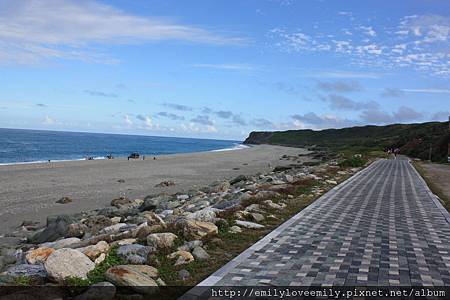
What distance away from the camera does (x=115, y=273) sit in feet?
17.4

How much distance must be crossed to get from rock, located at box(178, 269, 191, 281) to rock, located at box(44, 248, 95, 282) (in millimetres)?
1254

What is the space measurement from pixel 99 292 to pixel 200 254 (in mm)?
2058

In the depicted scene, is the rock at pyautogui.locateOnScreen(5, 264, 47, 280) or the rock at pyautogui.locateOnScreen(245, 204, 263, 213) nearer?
the rock at pyautogui.locateOnScreen(5, 264, 47, 280)

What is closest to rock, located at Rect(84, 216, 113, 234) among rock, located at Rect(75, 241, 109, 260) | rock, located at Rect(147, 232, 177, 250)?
rock, located at Rect(75, 241, 109, 260)

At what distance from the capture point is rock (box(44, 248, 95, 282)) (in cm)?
554

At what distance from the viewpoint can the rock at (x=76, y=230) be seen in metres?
11.4

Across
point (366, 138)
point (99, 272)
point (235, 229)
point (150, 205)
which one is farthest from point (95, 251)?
point (366, 138)

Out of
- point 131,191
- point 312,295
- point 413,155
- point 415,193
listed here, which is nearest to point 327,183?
point 415,193

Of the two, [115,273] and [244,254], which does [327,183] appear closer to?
[244,254]

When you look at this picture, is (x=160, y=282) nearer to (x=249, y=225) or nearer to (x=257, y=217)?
(x=249, y=225)

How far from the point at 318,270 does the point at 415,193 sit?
1308cm

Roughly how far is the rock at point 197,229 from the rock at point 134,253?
952 millimetres

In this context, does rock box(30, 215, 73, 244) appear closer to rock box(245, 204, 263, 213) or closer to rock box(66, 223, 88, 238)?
rock box(66, 223, 88, 238)

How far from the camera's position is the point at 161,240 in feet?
23.6
